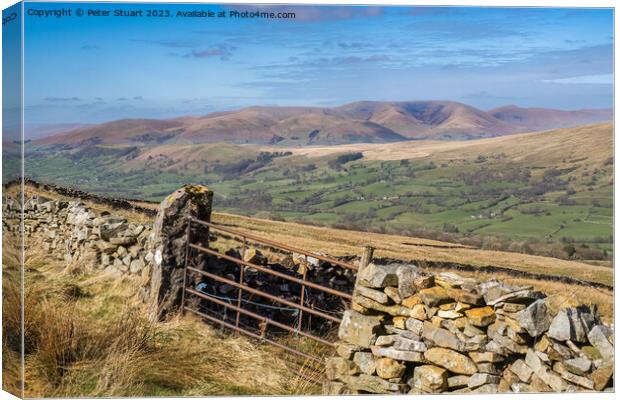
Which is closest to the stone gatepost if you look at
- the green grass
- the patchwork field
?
the patchwork field

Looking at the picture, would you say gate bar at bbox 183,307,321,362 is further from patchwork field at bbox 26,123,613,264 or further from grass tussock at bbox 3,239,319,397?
patchwork field at bbox 26,123,613,264

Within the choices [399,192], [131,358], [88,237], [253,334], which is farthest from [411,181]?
[131,358]

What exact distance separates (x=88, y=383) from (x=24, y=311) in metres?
0.96

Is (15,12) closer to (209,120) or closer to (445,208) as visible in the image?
(445,208)

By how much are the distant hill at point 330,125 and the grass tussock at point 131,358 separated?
80.9m

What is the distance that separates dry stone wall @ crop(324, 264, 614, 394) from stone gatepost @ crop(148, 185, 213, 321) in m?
2.78

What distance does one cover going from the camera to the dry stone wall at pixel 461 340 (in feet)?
18.7

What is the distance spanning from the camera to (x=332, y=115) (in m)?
106

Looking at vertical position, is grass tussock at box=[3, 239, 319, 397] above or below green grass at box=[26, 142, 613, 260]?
above

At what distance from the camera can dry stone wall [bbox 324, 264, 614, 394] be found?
569 cm

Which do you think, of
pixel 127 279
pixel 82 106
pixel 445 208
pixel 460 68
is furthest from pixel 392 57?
pixel 127 279

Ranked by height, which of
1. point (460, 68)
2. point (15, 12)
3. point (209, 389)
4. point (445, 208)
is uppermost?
point (460, 68)

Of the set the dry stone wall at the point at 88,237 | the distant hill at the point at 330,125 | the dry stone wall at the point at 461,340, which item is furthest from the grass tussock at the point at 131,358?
the distant hill at the point at 330,125

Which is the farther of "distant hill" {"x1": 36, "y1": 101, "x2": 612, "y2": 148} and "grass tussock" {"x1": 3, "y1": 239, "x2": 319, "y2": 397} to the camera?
"distant hill" {"x1": 36, "y1": 101, "x2": 612, "y2": 148}
